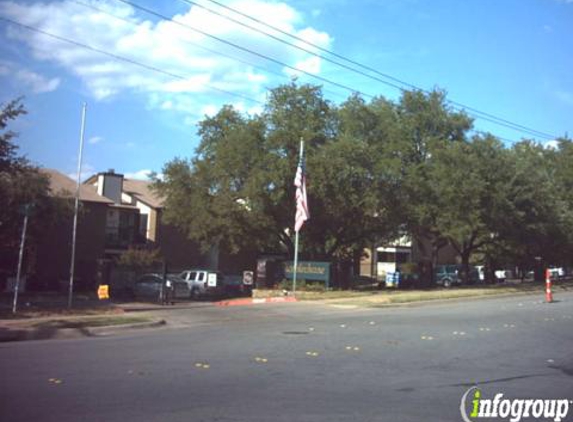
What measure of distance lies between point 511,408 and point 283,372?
347 cm

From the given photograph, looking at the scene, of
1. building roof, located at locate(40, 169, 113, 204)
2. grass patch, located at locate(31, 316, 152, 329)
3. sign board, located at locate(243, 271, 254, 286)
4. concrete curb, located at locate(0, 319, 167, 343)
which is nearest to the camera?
concrete curb, located at locate(0, 319, 167, 343)

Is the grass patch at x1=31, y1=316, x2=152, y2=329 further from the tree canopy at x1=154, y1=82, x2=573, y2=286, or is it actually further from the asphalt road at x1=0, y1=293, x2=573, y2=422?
the tree canopy at x1=154, y1=82, x2=573, y2=286

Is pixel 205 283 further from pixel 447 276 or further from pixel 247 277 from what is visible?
pixel 447 276

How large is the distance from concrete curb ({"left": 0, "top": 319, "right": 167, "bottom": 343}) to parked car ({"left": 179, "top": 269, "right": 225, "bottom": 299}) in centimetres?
1796

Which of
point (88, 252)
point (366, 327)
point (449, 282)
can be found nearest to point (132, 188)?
point (88, 252)

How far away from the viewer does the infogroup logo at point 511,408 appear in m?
7.28

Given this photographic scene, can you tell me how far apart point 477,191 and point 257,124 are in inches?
586

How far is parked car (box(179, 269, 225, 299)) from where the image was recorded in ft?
115

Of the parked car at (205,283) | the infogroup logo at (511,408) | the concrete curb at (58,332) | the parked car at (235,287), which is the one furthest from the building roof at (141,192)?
the infogroup logo at (511,408)

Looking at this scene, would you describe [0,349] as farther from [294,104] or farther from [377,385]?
[294,104]

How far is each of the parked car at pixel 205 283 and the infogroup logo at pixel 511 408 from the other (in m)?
27.7

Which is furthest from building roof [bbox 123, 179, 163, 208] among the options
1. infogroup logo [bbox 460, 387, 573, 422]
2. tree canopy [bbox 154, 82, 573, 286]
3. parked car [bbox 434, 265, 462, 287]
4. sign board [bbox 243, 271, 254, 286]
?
infogroup logo [bbox 460, 387, 573, 422]

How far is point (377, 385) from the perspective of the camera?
884 centimetres

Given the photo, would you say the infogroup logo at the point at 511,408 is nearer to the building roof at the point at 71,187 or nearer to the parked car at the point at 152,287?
the parked car at the point at 152,287
